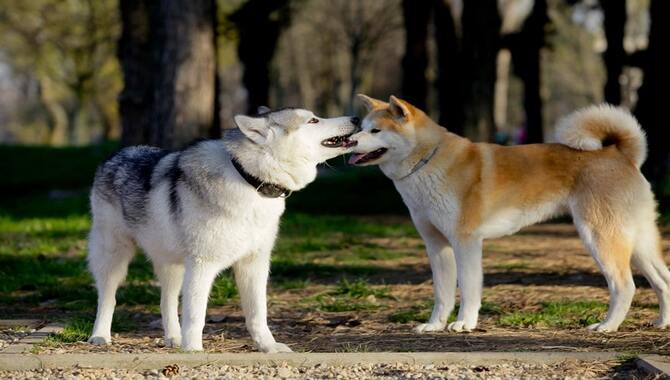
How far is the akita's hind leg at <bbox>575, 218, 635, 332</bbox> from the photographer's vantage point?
6.45 meters

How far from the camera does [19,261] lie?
10.2 m

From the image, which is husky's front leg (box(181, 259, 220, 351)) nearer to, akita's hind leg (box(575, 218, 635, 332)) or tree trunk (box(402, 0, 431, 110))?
→ akita's hind leg (box(575, 218, 635, 332))

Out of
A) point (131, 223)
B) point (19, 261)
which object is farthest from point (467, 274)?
point (19, 261)

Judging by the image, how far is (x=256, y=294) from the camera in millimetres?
5914

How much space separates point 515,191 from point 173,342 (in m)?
2.65

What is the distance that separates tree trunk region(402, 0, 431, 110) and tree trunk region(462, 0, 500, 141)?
209 inches

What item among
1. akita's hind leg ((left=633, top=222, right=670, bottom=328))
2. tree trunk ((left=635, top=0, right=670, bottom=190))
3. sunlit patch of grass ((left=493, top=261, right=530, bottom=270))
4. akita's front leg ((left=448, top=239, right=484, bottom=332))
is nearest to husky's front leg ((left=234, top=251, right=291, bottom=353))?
akita's front leg ((left=448, top=239, right=484, bottom=332))

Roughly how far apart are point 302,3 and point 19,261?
2023cm

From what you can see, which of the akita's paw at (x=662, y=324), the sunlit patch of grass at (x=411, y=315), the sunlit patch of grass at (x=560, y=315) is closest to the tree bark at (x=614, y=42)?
the sunlit patch of grass at (x=560, y=315)

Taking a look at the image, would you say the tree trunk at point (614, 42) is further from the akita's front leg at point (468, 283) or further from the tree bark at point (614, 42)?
the akita's front leg at point (468, 283)

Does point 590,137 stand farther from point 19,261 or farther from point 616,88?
point 616,88

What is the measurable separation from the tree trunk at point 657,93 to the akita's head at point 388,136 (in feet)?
29.5

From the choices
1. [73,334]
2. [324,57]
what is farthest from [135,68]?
[324,57]

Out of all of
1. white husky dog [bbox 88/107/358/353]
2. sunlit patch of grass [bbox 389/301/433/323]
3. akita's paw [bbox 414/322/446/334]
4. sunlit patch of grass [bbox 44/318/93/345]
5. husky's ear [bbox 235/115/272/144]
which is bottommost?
sunlit patch of grass [bbox 389/301/433/323]
